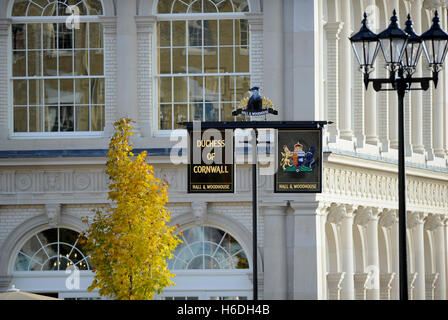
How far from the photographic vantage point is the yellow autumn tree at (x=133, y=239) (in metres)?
31.2

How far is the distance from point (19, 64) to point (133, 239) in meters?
8.93

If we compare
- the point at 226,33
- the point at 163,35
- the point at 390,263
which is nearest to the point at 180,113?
the point at 163,35

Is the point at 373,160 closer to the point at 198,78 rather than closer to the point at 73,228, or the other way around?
the point at 198,78

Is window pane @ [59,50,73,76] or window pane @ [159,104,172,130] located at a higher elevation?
window pane @ [59,50,73,76]

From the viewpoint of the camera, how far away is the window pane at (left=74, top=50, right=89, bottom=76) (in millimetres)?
37812

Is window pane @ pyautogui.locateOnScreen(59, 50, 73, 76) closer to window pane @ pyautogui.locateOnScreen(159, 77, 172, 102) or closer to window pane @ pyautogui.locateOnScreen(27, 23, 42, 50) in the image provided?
window pane @ pyautogui.locateOnScreen(27, 23, 42, 50)

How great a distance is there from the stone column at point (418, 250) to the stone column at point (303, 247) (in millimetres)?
13368

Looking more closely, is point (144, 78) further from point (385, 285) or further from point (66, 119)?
point (385, 285)

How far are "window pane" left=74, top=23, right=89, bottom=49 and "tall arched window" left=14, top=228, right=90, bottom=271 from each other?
5088 millimetres

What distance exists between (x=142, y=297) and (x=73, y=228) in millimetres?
6596

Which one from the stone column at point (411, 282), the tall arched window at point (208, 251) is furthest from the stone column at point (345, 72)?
the stone column at point (411, 282)

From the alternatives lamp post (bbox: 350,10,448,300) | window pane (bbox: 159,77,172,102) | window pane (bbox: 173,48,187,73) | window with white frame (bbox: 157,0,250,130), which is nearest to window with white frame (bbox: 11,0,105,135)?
window pane (bbox: 159,77,172,102)
